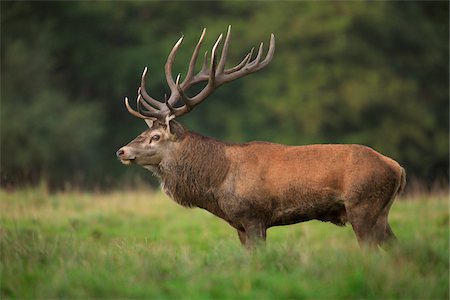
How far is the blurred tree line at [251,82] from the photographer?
31.0 meters

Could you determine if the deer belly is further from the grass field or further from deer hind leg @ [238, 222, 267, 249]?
the grass field

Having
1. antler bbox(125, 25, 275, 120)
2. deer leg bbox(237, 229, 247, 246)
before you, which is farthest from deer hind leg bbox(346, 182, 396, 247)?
antler bbox(125, 25, 275, 120)

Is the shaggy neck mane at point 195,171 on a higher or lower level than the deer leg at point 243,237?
higher

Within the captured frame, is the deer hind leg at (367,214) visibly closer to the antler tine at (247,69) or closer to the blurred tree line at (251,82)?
the antler tine at (247,69)

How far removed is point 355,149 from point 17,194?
7344 mm

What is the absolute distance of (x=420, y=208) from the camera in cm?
1441

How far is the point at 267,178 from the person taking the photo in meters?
8.71

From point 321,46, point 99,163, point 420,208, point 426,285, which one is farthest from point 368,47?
point 426,285

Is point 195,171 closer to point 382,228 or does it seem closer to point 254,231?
point 254,231

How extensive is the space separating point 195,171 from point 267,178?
86 centimetres

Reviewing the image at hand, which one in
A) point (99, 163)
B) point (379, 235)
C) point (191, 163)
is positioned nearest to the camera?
point (379, 235)

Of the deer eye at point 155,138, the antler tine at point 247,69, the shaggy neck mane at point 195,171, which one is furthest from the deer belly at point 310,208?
the antler tine at point 247,69

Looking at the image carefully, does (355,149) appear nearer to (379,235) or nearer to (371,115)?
(379,235)

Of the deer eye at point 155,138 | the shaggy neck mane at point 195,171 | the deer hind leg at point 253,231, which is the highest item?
the deer eye at point 155,138
